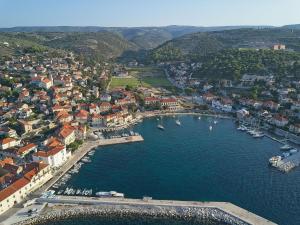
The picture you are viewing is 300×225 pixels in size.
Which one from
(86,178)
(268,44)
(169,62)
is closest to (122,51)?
(169,62)

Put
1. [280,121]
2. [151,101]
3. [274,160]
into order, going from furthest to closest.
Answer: [151,101]
[280,121]
[274,160]

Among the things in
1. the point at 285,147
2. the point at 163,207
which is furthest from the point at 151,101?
the point at 163,207

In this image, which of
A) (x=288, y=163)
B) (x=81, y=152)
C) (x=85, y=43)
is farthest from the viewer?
(x=85, y=43)

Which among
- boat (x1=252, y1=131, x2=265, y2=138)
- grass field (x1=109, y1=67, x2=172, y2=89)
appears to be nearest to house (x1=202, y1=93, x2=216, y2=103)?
grass field (x1=109, y1=67, x2=172, y2=89)

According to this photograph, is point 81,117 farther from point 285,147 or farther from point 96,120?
point 285,147

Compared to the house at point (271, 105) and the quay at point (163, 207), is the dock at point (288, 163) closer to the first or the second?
the quay at point (163, 207)

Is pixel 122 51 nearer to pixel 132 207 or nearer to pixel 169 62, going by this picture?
pixel 169 62
